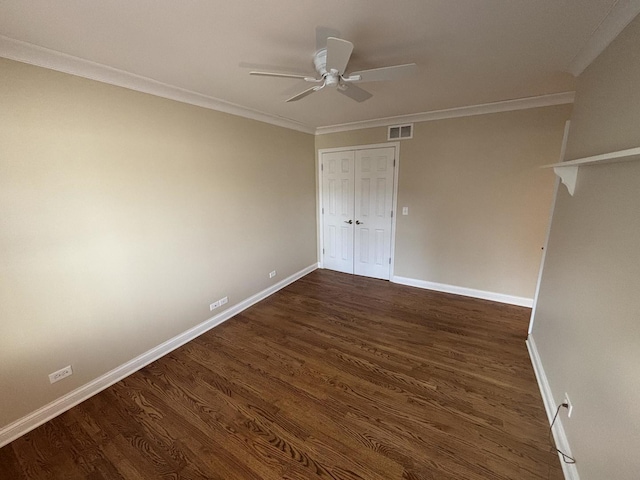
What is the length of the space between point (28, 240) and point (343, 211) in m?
3.67

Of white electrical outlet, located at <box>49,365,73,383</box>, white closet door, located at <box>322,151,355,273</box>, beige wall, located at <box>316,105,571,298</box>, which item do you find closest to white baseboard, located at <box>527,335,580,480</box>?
beige wall, located at <box>316,105,571,298</box>

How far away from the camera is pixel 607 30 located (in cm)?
145

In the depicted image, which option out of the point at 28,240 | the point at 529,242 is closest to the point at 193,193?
the point at 28,240

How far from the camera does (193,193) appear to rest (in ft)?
8.64

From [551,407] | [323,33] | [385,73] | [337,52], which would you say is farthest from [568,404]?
[323,33]

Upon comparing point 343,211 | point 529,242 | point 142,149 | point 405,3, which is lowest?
point 529,242

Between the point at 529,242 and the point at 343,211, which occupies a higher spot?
the point at 343,211

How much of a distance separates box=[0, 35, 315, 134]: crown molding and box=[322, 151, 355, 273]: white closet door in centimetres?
178

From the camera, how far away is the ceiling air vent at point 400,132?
3.60 m

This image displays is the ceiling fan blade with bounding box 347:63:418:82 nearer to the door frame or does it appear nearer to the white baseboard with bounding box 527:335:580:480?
the door frame

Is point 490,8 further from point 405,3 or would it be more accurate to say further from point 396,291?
Answer: point 396,291

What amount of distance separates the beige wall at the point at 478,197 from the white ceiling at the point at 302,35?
0.72m

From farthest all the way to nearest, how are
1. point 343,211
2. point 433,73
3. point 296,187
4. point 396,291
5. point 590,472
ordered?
1. point 343,211
2. point 296,187
3. point 396,291
4. point 433,73
5. point 590,472

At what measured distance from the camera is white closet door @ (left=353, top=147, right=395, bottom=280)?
3914mm
